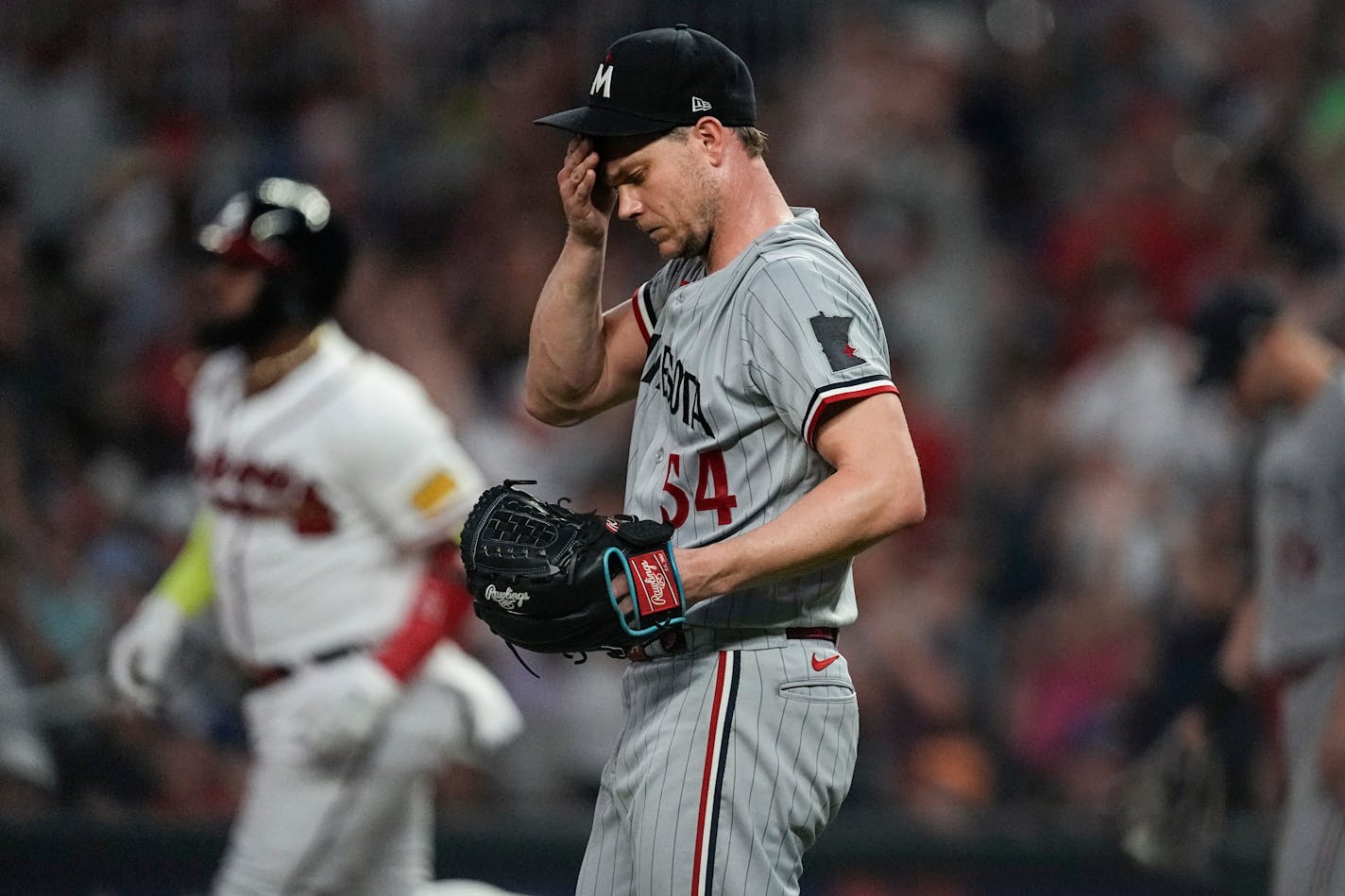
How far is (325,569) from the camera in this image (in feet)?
16.1

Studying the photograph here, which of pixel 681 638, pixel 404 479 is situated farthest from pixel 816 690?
pixel 404 479

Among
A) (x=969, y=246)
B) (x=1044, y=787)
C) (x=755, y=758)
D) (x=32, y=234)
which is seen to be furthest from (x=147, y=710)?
(x=969, y=246)

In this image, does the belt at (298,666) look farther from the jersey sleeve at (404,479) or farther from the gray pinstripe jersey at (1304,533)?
the gray pinstripe jersey at (1304,533)

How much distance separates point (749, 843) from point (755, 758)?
0.14 meters

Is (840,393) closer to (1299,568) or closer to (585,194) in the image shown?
(585,194)

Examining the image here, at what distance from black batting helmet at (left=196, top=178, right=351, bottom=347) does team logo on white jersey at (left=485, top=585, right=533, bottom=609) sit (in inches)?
88.5

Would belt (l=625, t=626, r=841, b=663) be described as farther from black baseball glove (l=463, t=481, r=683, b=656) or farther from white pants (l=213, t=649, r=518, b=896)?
white pants (l=213, t=649, r=518, b=896)

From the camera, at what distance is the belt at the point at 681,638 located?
320 centimetres

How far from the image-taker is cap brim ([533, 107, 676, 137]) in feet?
10.4

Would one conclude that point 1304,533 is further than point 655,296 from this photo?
Yes

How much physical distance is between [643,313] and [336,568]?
170 cm

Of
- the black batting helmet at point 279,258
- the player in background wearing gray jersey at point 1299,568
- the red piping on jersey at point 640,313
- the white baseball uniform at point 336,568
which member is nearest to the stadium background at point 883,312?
the white baseball uniform at point 336,568

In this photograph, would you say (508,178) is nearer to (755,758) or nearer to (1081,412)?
(1081,412)

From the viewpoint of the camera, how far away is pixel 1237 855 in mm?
6363
